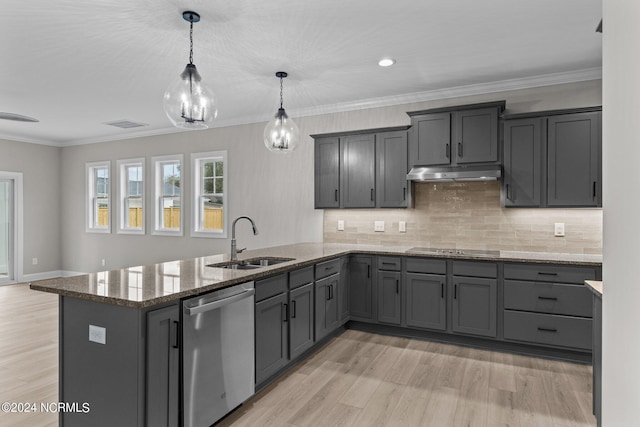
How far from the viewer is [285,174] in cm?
554

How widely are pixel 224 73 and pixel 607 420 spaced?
4082 mm

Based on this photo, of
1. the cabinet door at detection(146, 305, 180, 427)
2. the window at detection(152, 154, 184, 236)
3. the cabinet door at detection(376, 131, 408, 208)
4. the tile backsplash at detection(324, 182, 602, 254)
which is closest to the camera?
the cabinet door at detection(146, 305, 180, 427)

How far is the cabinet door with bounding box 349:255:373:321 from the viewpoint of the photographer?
13.9 feet

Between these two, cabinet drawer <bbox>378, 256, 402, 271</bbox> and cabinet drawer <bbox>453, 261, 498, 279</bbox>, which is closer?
cabinet drawer <bbox>453, 261, 498, 279</bbox>

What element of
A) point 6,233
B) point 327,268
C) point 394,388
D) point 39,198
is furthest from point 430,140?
point 6,233

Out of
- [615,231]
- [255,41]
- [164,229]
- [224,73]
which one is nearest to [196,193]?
[164,229]

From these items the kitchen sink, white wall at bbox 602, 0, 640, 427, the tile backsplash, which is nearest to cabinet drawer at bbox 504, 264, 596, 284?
the tile backsplash

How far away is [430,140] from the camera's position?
14.0ft

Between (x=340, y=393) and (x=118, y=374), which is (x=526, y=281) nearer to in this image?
(x=340, y=393)

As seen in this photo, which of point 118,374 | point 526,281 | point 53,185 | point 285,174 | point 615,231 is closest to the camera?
point 615,231

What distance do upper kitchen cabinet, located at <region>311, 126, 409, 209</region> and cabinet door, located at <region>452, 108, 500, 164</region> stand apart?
1.97 ft

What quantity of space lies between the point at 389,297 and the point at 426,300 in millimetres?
398

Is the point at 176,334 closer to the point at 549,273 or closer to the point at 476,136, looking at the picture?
the point at 549,273

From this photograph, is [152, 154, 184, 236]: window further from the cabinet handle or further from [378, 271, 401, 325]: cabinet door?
the cabinet handle
